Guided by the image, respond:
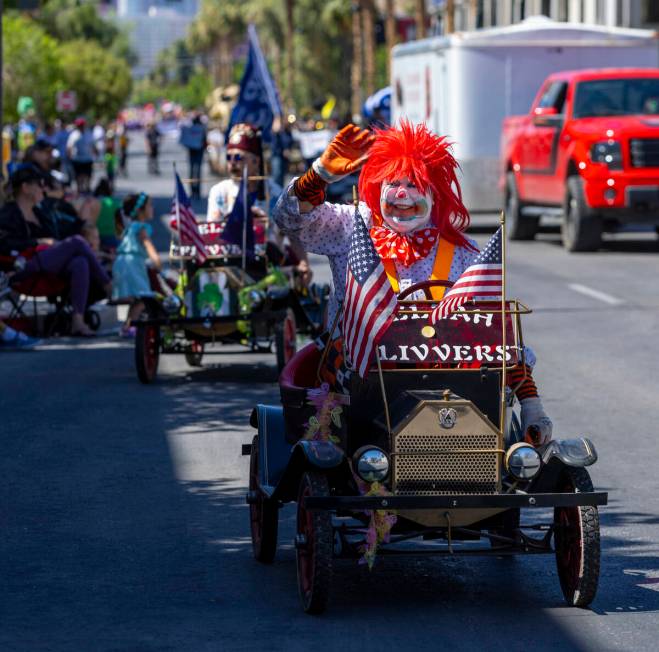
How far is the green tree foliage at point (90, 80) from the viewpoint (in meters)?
90.2

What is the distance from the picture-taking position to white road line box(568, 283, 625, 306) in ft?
58.5

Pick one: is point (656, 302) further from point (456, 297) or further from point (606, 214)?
point (456, 297)

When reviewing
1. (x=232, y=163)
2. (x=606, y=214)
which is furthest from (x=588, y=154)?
(x=232, y=163)

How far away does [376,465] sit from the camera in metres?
6.07

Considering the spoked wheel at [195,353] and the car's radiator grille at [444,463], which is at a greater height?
the car's radiator grille at [444,463]

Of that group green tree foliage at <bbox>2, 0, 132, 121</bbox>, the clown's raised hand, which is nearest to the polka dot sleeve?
the clown's raised hand

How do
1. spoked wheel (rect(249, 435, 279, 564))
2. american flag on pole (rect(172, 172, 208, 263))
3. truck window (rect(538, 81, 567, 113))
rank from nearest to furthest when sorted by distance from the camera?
spoked wheel (rect(249, 435, 279, 564)), american flag on pole (rect(172, 172, 208, 263)), truck window (rect(538, 81, 567, 113))

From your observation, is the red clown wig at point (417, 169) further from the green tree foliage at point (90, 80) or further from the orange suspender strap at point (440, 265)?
the green tree foliage at point (90, 80)

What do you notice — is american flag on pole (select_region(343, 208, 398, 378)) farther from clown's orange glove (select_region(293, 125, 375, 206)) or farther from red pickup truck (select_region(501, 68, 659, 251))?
red pickup truck (select_region(501, 68, 659, 251))

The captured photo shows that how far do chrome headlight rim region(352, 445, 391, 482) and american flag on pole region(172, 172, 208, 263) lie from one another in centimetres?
653

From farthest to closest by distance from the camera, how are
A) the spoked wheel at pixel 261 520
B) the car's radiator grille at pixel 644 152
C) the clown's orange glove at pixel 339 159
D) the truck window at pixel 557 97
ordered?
the truck window at pixel 557 97 < the car's radiator grille at pixel 644 152 < the spoked wheel at pixel 261 520 < the clown's orange glove at pixel 339 159

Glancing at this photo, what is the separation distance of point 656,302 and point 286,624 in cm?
1209

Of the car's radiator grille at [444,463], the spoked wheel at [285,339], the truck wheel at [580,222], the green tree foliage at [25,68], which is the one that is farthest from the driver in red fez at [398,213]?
the green tree foliage at [25,68]

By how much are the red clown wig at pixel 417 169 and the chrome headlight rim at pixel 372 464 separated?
1227 millimetres
